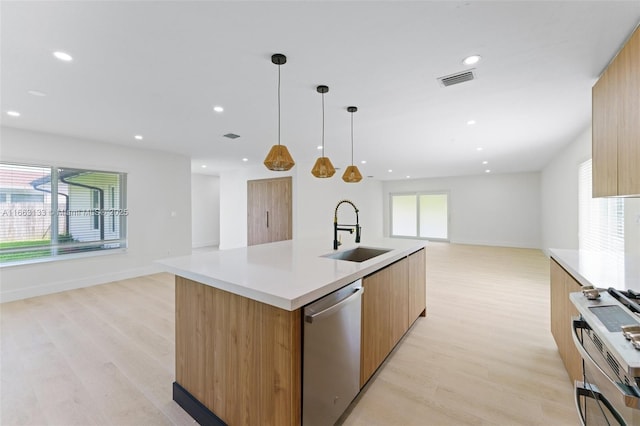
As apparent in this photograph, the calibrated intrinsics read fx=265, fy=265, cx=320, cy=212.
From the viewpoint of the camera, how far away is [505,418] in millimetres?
1674

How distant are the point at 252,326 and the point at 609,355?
4.79 ft

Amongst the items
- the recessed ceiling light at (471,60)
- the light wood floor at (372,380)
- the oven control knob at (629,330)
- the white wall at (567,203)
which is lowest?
the light wood floor at (372,380)

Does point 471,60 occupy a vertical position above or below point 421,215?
above

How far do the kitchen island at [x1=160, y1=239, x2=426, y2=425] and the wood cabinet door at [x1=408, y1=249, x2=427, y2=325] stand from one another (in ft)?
2.01

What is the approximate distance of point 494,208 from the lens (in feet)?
29.7

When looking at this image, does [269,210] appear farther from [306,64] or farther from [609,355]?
[609,355]

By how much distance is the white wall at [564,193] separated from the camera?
14.6 ft

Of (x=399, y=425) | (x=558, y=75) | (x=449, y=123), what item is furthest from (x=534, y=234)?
(x=399, y=425)

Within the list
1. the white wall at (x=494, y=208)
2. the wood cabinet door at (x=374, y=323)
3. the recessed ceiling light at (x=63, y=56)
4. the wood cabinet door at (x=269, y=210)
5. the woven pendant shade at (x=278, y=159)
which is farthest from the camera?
the white wall at (x=494, y=208)

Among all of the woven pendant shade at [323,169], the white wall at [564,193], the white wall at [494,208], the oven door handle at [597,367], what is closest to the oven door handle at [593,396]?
the oven door handle at [597,367]

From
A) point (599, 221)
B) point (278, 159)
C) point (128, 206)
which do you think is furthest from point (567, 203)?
point (128, 206)

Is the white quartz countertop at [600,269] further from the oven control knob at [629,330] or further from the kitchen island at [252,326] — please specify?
the kitchen island at [252,326]

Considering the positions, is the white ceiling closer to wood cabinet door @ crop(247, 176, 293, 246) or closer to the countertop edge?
the countertop edge

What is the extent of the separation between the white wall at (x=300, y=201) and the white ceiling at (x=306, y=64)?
113 inches
